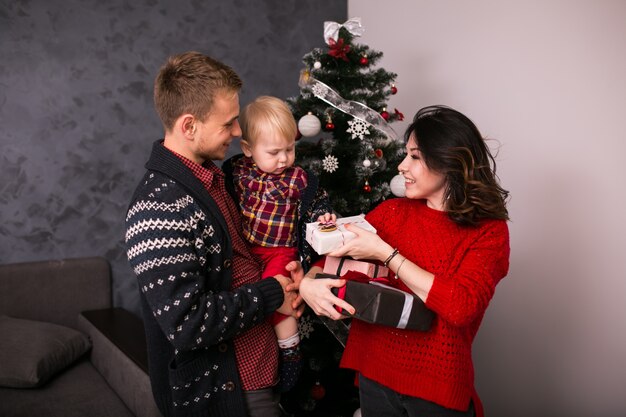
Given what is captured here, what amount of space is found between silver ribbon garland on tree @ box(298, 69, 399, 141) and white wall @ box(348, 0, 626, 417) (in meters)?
0.71

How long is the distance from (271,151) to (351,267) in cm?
51

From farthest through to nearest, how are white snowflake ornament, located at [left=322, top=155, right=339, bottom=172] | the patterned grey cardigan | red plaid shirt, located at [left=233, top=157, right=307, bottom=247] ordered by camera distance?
1. white snowflake ornament, located at [left=322, top=155, right=339, bottom=172]
2. red plaid shirt, located at [left=233, top=157, right=307, bottom=247]
3. the patterned grey cardigan

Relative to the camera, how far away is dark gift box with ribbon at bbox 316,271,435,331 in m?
1.33

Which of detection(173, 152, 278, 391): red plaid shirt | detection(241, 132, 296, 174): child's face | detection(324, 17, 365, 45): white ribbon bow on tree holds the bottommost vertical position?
detection(173, 152, 278, 391): red plaid shirt

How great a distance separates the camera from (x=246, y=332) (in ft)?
4.96

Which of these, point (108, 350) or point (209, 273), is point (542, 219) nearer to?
point (209, 273)

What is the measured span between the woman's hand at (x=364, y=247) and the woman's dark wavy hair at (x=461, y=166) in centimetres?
23

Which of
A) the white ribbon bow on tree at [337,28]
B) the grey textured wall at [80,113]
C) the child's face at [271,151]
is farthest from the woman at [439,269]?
the grey textured wall at [80,113]

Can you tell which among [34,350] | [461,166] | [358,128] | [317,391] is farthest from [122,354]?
[461,166]

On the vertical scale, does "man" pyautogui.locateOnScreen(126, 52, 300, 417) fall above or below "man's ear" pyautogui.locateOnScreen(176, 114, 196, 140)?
below

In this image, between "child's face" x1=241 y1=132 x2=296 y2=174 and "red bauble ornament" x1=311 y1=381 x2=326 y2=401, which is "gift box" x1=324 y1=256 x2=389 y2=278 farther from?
"red bauble ornament" x1=311 y1=381 x2=326 y2=401

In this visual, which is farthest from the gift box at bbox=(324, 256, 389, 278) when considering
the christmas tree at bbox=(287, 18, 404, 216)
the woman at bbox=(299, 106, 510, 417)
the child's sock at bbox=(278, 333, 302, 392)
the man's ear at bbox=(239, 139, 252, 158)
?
the christmas tree at bbox=(287, 18, 404, 216)

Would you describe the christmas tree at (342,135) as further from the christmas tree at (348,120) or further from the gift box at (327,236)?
the gift box at (327,236)

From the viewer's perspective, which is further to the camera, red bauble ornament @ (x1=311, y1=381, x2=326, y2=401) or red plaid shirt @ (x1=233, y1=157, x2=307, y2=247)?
red bauble ornament @ (x1=311, y1=381, x2=326, y2=401)
